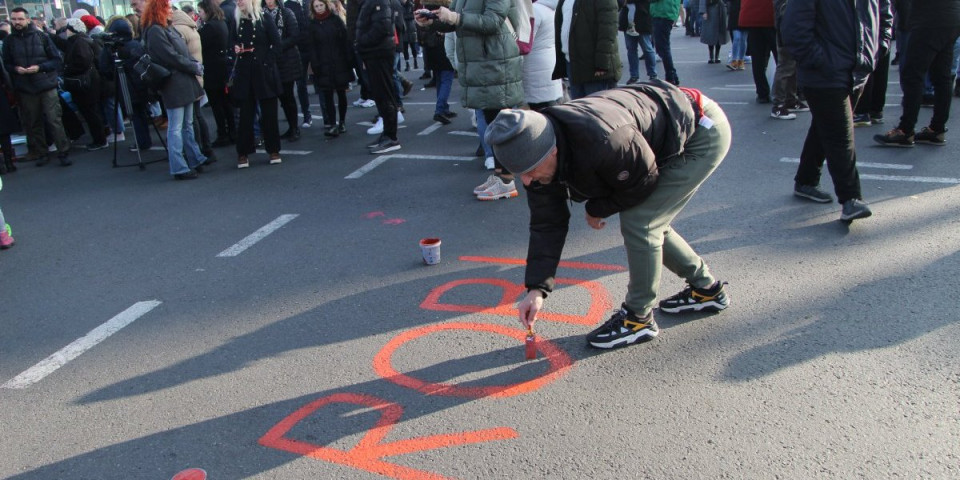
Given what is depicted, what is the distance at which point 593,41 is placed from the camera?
661 centimetres

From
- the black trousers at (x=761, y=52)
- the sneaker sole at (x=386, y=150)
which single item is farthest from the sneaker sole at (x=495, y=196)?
the black trousers at (x=761, y=52)

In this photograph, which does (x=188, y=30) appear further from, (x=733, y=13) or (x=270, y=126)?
(x=733, y=13)

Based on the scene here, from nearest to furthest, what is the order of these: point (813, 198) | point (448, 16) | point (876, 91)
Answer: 1. point (813, 198)
2. point (448, 16)
3. point (876, 91)

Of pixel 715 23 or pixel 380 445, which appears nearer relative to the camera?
pixel 380 445

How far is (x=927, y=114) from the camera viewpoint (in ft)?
26.0

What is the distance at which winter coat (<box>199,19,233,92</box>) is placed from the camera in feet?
27.0

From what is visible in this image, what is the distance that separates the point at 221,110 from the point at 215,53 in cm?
101

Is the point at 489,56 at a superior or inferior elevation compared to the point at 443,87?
superior

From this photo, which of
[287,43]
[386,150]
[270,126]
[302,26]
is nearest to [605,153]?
[386,150]

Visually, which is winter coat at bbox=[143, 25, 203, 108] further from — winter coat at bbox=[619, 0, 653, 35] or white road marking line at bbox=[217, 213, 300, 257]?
winter coat at bbox=[619, 0, 653, 35]

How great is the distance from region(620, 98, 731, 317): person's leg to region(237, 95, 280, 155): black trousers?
5654 mm

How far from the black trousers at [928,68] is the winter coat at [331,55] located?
20.0ft

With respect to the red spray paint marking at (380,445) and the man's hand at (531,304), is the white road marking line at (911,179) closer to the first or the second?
the man's hand at (531,304)

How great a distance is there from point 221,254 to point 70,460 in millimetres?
2531
